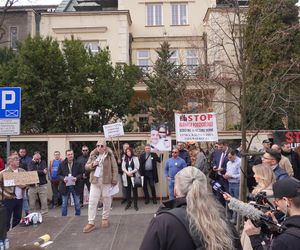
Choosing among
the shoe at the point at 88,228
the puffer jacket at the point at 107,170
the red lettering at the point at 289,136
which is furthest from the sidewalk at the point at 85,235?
the red lettering at the point at 289,136

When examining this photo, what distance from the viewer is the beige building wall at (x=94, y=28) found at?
31.0m

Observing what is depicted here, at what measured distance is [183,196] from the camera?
10.9 ft

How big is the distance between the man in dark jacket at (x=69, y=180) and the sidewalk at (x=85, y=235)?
814 mm

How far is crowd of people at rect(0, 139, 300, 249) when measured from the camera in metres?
3.11

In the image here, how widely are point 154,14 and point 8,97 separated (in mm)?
27903

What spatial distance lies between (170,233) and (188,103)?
54.9ft

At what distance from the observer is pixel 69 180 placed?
11.4 meters

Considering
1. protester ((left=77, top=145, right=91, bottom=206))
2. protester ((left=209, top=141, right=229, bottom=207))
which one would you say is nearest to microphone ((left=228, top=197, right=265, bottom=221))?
protester ((left=209, top=141, right=229, bottom=207))

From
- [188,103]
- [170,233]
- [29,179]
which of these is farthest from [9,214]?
[188,103]

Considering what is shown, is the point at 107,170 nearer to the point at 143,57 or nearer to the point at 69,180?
the point at 69,180

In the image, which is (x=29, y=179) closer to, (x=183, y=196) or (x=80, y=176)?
(x=80, y=176)

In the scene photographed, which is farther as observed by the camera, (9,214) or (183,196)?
(9,214)

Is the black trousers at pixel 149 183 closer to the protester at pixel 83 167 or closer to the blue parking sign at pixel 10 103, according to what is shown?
the protester at pixel 83 167

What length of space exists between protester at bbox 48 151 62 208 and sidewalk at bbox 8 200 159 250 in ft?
9.31
